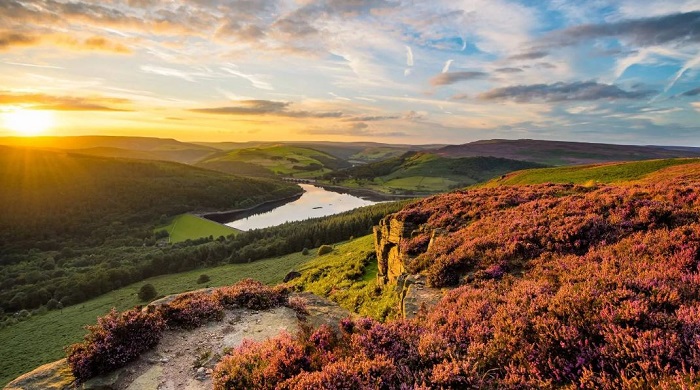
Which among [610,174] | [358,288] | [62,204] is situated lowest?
[62,204]

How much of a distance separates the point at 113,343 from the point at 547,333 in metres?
9.30

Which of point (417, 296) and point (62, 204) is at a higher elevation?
point (417, 296)

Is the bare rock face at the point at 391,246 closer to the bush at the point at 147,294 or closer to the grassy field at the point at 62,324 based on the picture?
the grassy field at the point at 62,324

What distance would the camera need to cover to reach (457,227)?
17.0 metres

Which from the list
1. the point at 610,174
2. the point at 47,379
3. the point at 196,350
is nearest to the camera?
the point at 47,379

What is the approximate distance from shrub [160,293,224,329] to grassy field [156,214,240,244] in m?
138

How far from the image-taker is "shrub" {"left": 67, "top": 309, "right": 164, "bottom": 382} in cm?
745

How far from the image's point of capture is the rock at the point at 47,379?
695 centimetres

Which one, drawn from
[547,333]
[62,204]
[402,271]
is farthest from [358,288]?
[62,204]

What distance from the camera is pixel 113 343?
25.8 feet

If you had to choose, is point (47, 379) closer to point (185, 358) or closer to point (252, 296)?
point (185, 358)

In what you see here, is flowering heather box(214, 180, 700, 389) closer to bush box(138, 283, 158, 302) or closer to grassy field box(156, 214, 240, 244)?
bush box(138, 283, 158, 302)

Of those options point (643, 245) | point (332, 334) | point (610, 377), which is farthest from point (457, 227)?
point (610, 377)

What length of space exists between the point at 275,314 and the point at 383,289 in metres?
10.5
